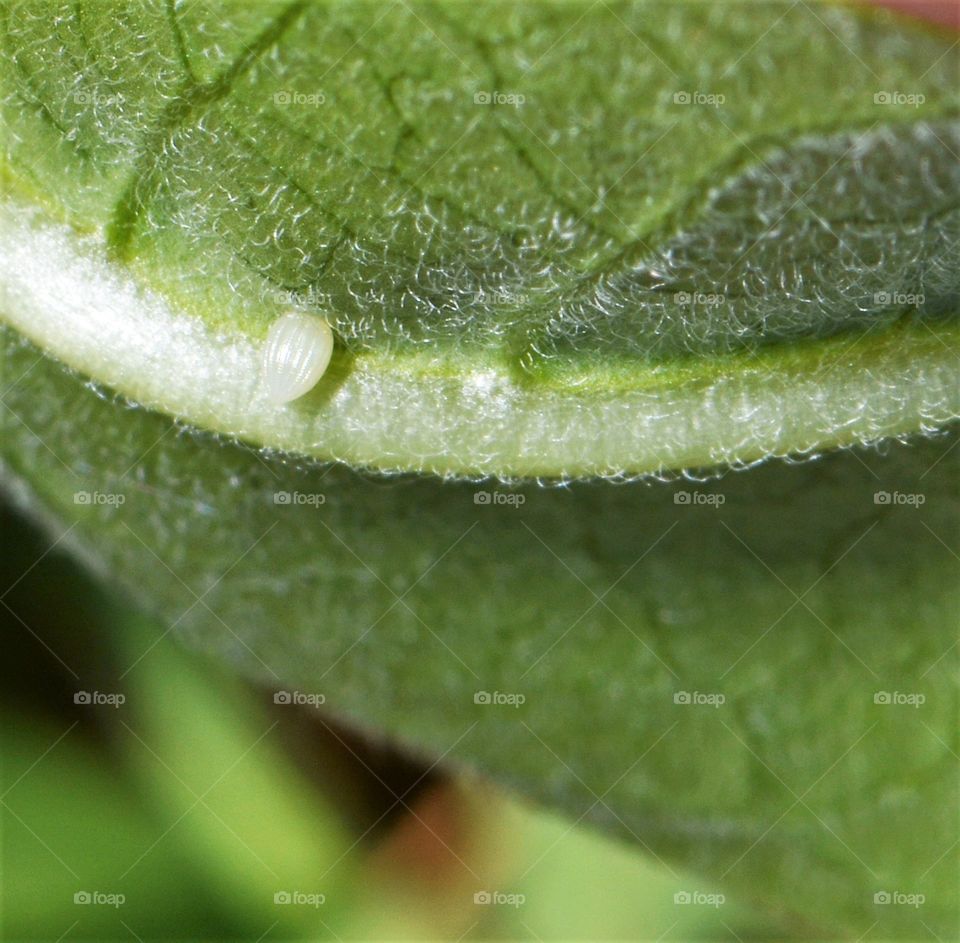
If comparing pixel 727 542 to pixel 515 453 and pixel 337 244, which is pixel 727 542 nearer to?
pixel 515 453

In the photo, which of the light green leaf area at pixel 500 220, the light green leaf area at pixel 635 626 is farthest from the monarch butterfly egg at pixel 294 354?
the light green leaf area at pixel 635 626

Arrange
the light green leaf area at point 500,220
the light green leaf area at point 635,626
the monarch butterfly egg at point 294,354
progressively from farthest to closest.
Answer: the light green leaf area at point 635,626 < the monarch butterfly egg at point 294,354 < the light green leaf area at point 500,220

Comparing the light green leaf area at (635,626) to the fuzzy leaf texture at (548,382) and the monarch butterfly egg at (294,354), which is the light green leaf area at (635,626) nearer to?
the fuzzy leaf texture at (548,382)

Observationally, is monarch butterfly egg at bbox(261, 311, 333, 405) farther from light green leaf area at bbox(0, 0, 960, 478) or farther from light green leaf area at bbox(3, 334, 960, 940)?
light green leaf area at bbox(3, 334, 960, 940)

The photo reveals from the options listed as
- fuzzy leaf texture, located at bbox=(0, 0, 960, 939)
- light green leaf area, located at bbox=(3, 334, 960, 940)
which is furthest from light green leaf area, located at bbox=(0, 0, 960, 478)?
light green leaf area, located at bbox=(3, 334, 960, 940)

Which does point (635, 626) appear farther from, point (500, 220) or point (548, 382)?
point (500, 220)

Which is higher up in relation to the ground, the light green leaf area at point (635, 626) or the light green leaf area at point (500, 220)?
the light green leaf area at point (500, 220)

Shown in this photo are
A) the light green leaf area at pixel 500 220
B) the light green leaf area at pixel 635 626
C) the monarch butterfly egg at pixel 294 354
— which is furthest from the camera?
the light green leaf area at pixel 635 626
